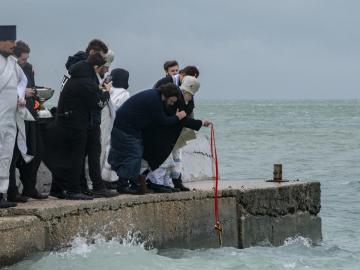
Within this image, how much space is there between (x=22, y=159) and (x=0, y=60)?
3.80 feet

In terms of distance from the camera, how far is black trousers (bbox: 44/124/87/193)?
1009 centimetres

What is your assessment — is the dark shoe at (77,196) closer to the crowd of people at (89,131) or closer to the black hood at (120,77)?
the crowd of people at (89,131)

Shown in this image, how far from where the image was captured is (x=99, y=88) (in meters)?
10.1

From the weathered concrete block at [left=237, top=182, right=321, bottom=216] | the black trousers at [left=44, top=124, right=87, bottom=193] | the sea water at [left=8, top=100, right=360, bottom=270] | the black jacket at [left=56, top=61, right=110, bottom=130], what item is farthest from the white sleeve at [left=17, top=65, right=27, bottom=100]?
the weathered concrete block at [left=237, top=182, right=321, bottom=216]

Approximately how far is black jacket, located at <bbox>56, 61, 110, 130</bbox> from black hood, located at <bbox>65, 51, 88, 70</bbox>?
499 mm

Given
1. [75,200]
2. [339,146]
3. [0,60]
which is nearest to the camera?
[0,60]

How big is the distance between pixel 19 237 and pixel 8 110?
50.2 inches

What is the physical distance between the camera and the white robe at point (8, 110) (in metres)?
9.20

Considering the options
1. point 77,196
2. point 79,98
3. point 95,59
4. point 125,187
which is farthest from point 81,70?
point 125,187

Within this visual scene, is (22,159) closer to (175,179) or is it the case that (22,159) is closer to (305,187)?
(175,179)

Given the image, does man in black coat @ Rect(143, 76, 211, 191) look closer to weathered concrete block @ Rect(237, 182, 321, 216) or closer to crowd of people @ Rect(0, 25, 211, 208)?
crowd of people @ Rect(0, 25, 211, 208)

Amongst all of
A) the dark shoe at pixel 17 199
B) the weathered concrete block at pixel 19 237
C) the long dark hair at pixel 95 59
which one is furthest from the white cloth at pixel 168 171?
the weathered concrete block at pixel 19 237

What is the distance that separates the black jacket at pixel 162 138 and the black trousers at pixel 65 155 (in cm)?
91

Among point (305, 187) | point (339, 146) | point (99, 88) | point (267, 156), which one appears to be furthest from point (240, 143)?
point (99, 88)
